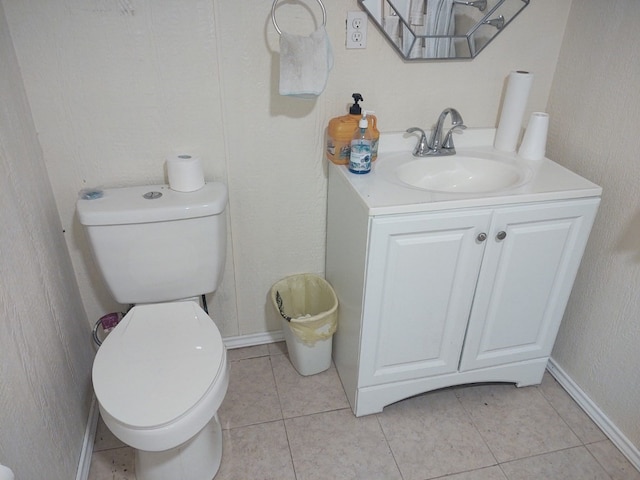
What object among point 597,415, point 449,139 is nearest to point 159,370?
point 449,139

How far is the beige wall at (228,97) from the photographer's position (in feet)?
4.42

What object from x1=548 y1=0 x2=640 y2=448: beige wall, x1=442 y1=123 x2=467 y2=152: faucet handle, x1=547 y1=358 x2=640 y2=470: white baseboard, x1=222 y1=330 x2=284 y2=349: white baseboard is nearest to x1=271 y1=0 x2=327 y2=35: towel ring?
x1=442 y1=123 x2=467 y2=152: faucet handle

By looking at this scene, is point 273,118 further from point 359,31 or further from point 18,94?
point 18,94

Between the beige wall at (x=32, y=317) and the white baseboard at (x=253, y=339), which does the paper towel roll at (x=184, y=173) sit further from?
the white baseboard at (x=253, y=339)

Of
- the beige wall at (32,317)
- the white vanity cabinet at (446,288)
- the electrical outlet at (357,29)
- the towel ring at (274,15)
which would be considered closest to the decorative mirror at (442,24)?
the electrical outlet at (357,29)

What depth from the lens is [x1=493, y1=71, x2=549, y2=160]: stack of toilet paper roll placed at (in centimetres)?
159

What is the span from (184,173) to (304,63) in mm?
481

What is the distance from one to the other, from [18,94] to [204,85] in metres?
0.49

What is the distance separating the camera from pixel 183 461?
1362 millimetres

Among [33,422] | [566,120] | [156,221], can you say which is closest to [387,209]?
[156,221]

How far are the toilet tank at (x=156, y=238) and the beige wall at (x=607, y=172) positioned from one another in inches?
47.2

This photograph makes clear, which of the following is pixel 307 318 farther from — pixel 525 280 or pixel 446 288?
pixel 525 280

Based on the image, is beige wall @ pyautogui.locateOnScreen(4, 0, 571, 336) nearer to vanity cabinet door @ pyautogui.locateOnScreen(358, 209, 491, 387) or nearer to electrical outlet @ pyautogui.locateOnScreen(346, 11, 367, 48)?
electrical outlet @ pyautogui.locateOnScreen(346, 11, 367, 48)

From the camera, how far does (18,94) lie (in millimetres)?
1293
